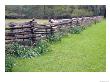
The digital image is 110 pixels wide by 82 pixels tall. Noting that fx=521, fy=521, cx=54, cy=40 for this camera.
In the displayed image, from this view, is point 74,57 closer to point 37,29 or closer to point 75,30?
point 75,30

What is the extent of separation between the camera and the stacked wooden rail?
11.1 meters

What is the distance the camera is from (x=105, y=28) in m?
10.9

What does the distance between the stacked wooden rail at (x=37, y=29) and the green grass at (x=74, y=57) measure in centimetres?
31

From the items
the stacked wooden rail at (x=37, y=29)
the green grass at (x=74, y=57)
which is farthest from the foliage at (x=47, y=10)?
the green grass at (x=74, y=57)

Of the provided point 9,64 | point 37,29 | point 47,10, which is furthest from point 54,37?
point 9,64

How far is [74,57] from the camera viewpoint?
10930 mm

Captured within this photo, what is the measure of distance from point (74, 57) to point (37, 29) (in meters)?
1.07

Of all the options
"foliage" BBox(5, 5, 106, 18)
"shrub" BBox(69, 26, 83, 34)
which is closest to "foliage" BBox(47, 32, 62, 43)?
"shrub" BBox(69, 26, 83, 34)

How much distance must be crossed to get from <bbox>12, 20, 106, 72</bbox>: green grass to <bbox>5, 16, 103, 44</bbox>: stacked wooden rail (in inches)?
12.3

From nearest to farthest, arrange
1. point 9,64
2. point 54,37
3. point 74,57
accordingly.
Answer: point 9,64 → point 74,57 → point 54,37

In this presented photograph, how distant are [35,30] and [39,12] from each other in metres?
0.52

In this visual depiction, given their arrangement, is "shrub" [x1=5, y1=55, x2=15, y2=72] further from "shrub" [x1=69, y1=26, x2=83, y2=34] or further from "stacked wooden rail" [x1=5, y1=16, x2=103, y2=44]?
"shrub" [x1=69, y1=26, x2=83, y2=34]
